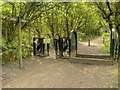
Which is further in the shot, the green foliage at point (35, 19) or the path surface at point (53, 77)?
the green foliage at point (35, 19)

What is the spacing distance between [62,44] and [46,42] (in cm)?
122

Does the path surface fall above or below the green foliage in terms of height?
below

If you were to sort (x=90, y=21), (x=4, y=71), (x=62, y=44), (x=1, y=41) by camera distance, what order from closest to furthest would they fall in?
(x=4, y=71)
(x=1, y=41)
(x=62, y=44)
(x=90, y=21)

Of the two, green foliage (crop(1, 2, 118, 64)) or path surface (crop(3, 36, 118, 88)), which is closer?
path surface (crop(3, 36, 118, 88))

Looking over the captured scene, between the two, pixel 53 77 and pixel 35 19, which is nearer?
pixel 53 77

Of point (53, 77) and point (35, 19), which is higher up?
point (35, 19)

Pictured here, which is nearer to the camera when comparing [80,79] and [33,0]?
[80,79]

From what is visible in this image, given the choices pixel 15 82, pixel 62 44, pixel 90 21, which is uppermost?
pixel 90 21

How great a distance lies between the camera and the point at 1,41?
782cm

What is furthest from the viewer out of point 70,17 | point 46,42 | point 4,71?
point 70,17

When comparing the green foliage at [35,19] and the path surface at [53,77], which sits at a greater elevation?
the green foliage at [35,19]

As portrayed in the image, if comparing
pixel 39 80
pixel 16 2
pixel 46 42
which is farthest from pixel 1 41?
pixel 46 42

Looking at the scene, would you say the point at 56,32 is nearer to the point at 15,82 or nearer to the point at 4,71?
the point at 4,71

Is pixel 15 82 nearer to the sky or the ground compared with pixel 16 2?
nearer to the ground
